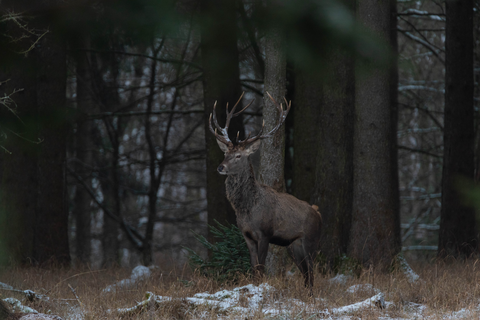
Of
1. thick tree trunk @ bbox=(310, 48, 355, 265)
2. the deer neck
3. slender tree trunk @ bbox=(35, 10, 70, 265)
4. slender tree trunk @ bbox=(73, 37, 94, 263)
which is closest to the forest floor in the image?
the deer neck

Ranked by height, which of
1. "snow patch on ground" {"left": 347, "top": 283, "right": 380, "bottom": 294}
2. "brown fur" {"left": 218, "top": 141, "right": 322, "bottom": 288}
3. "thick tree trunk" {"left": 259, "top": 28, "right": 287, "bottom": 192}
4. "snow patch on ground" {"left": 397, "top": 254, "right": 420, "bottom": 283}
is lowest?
"snow patch on ground" {"left": 397, "top": 254, "right": 420, "bottom": 283}

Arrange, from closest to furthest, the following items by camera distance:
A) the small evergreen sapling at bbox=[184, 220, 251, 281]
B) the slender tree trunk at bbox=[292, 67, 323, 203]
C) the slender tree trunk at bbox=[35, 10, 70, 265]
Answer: the small evergreen sapling at bbox=[184, 220, 251, 281] < the slender tree trunk at bbox=[292, 67, 323, 203] < the slender tree trunk at bbox=[35, 10, 70, 265]

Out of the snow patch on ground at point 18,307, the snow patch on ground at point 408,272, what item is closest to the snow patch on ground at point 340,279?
the snow patch on ground at point 408,272

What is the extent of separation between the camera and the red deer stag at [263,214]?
20.2ft

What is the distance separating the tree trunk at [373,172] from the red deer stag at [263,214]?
1.90m

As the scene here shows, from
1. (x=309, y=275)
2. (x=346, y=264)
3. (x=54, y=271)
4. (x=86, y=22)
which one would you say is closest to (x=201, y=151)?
(x=54, y=271)

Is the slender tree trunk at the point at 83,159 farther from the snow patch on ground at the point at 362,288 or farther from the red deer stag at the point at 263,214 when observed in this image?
the snow patch on ground at the point at 362,288

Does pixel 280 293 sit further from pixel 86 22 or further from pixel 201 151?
pixel 201 151

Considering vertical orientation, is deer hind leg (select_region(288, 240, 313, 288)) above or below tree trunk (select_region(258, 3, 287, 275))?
below

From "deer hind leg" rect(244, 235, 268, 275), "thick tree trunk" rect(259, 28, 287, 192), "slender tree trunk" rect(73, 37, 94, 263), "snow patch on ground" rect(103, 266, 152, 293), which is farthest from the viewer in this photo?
"slender tree trunk" rect(73, 37, 94, 263)

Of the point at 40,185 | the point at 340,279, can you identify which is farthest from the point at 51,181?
the point at 340,279

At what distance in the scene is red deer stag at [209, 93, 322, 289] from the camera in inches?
243

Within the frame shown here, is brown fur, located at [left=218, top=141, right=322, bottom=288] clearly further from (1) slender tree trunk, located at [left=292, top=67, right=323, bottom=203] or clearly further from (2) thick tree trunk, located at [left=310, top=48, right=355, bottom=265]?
(1) slender tree trunk, located at [left=292, top=67, right=323, bottom=203]

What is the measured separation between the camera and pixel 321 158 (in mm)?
8609
